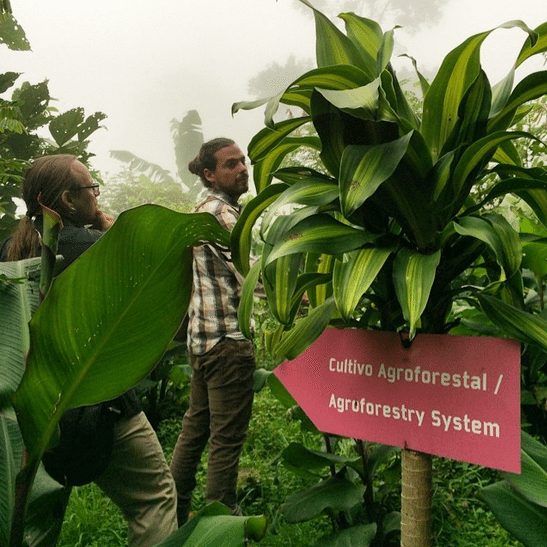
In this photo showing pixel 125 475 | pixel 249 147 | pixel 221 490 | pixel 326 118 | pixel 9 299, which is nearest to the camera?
pixel 326 118

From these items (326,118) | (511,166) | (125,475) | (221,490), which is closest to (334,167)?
(326,118)

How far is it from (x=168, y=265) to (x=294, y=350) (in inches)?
8.3

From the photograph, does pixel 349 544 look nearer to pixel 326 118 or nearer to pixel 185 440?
pixel 185 440

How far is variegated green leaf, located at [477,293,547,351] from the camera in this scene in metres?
0.66

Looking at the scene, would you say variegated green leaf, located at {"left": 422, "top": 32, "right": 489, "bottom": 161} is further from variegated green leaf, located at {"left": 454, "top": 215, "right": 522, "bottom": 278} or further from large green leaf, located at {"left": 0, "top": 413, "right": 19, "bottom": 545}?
large green leaf, located at {"left": 0, "top": 413, "right": 19, "bottom": 545}

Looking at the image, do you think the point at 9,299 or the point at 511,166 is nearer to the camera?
the point at 511,166

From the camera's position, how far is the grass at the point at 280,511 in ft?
6.05

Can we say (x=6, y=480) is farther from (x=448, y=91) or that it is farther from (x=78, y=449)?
(x=448, y=91)

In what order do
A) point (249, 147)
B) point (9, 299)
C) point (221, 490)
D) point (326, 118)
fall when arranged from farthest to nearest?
point (221, 490)
point (9, 299)
point (249, 147)
point (326, 118)

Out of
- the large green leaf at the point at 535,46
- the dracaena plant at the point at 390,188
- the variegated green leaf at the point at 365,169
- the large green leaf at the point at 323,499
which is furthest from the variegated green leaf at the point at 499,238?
the large green leaf at the point at 323,499

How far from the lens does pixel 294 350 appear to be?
80cm

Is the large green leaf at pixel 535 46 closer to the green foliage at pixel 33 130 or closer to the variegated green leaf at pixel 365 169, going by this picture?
the variegated green leaf at pixel 365 169

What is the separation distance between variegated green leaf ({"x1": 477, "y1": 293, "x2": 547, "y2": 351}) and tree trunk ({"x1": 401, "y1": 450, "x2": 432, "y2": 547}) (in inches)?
8.2

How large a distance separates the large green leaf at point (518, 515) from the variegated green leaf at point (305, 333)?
59 centimetres
